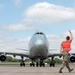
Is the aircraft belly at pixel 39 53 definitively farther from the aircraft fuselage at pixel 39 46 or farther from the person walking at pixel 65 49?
the person walking at pixel 65 49

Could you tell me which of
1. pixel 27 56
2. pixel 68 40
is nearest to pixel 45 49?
pixel 27 56

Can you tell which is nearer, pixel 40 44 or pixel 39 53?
pixel 40 44

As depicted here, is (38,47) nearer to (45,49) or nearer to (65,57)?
(45,49)

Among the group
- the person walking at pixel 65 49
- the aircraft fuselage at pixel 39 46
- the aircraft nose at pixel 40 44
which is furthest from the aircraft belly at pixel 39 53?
the person walking at pixel 65 49

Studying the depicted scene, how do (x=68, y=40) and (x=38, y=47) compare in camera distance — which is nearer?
(x=68, y=40)

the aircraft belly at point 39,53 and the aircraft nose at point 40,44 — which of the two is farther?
the aircraft belly at point 39,53

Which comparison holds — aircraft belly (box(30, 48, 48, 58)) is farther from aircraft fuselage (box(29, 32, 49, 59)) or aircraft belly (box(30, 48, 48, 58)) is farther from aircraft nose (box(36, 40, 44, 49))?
aircraft nose (box(36, 40, 44, 49))

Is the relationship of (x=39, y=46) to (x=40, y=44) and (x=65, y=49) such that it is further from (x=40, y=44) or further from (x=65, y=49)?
(x=65, y=49)

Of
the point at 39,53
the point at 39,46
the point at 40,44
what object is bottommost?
the point at 39,53

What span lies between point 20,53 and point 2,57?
3.55 metres

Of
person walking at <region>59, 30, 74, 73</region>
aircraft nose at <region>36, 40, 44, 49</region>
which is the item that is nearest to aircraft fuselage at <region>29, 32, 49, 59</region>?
aircraft nose at <region>36, 40, 44, 49</region>

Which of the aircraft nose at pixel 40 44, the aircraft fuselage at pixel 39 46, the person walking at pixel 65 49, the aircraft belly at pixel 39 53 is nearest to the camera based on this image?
the person walking at pixel 65 49

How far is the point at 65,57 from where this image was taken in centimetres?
1614

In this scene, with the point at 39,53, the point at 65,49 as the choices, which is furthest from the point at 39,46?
the point at 65,49
